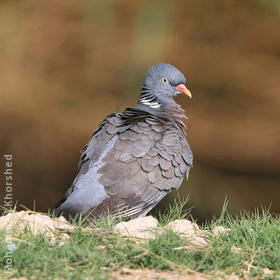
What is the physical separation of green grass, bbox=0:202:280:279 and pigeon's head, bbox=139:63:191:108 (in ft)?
7.98

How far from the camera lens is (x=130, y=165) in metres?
5.13

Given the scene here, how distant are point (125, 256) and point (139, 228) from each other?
68 cm

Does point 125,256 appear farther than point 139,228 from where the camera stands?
No

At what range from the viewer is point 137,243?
3.57 m

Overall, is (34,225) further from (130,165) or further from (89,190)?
(130,165)

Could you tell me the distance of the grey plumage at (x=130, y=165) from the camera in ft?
16.1

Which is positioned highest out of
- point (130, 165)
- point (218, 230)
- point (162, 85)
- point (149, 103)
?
point (162, 85)

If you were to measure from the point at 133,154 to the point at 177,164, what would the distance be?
46 centimetres

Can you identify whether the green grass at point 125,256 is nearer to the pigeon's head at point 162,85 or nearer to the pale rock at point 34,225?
the pale rock at point 34,225

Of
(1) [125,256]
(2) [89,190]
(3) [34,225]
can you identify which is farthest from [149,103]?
(1) [125,256]

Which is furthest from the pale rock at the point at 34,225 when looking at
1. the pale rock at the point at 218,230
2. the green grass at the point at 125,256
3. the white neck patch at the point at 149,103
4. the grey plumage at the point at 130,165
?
the white neck patch at the point at 149,103

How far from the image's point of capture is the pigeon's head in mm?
5996

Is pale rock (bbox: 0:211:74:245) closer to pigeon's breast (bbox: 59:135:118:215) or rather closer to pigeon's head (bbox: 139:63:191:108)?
pigeon's breast (bbox: 59:135:118:215)

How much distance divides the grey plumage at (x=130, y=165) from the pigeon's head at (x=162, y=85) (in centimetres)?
26
